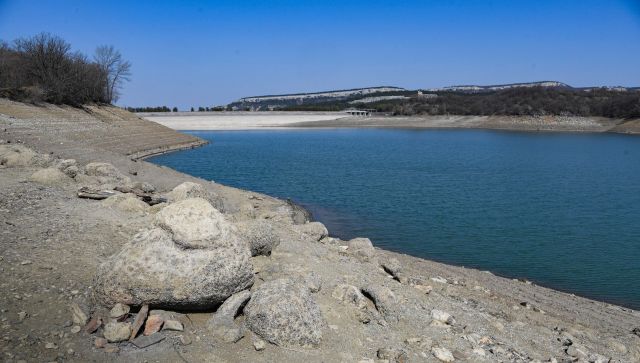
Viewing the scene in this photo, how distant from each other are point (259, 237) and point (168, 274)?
2.41m

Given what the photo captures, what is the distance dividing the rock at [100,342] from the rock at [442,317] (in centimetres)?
438

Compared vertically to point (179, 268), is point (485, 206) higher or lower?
lower

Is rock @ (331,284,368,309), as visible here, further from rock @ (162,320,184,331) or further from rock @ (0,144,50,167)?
rock @ (0,144,50,167)

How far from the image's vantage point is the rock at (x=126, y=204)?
923 centimetres

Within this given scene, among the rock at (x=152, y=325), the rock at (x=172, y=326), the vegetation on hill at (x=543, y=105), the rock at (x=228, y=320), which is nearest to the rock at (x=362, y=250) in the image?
the rock at (x=228, y=320)

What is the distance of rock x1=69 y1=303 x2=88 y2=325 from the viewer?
5.26m

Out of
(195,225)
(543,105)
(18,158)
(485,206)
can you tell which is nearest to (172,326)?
(195,225)

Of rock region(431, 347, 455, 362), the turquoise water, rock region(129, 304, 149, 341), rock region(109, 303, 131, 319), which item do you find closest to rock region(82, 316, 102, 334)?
rock region(109, 303, 131, 319)

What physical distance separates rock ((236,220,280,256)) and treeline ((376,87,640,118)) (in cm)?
9079

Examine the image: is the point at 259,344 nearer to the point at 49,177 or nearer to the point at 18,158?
the point at 49,177

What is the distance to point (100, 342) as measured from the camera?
16.6ft

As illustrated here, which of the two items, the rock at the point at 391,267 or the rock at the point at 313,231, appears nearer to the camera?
the rock at the point at 391,267

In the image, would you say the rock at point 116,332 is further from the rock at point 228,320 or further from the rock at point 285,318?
the rock at point 285,318

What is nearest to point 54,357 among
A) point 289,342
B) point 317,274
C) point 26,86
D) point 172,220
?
point 172,220
